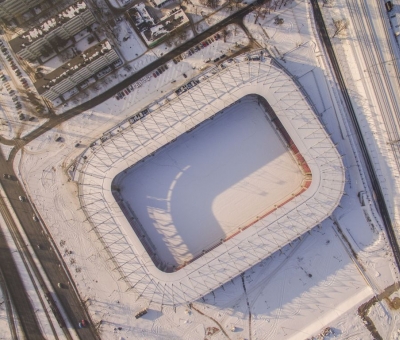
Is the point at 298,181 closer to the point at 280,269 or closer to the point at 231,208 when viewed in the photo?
the point at 231,208

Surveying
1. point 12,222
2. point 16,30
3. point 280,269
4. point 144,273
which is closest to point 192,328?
point 144,273

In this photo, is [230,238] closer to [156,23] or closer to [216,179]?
[216,179]

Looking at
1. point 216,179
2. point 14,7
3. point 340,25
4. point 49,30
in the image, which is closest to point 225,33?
point 340,25

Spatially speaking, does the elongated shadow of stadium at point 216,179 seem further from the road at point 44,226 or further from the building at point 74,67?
the building at point 74,67

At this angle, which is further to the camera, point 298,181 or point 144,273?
point 298,181

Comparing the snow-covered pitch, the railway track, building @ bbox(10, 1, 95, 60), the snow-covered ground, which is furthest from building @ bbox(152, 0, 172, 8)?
the railway track

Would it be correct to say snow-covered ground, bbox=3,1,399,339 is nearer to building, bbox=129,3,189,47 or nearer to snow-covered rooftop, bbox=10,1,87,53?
building, bbox=129,3,189,47
